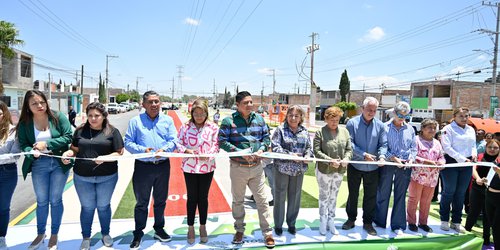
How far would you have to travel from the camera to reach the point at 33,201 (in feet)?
18.3

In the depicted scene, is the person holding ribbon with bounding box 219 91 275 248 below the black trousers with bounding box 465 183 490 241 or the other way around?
the other way around

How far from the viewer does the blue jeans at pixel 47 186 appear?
329 cm

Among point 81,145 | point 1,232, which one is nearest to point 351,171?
point 81,145

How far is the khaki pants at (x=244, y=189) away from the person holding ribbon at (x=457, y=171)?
2654 millimetres

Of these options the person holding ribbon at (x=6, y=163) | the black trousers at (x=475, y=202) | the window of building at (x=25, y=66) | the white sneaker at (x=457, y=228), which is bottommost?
the white sneaker at (x=457, y=228)

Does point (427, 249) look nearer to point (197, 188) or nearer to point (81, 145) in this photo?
point (197, 188)

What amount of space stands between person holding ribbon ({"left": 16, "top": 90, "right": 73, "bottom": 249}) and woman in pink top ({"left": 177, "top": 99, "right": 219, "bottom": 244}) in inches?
49.0

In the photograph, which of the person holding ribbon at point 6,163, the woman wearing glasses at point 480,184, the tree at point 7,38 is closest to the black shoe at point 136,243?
the person holding ribbon at point 6,163

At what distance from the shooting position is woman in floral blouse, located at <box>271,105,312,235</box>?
12.3 feet

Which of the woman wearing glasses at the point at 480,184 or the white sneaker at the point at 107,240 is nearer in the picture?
the white sneaker at the point at 107,240

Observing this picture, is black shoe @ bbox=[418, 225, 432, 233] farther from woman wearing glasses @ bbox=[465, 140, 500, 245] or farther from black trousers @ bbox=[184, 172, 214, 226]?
black trousers @ bbox=[184, 172, 214, 226]

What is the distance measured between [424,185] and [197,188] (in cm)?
303

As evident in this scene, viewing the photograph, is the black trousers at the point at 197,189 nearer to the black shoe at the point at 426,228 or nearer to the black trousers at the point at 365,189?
the black trousers at the point at 365,189

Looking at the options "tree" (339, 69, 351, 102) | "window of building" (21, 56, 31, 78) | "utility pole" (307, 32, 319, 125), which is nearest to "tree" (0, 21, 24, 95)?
"window of building" (21, 56, 31, 78)
